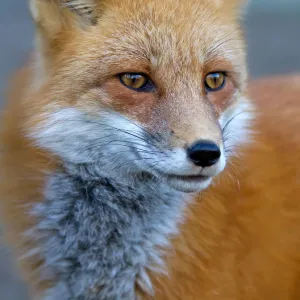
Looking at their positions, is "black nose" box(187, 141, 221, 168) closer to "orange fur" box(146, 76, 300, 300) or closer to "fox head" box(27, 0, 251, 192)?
"fox head" box(27, 0, 251, 192)

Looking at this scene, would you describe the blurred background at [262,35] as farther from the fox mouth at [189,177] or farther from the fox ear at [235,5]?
the fox mouth at [189,177]

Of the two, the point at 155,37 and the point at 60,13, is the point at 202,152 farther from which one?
the point at 60,13

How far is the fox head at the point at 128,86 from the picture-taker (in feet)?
9.53

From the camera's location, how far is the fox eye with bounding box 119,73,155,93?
298 centimetres

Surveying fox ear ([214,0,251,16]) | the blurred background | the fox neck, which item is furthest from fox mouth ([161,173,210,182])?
the blurred background

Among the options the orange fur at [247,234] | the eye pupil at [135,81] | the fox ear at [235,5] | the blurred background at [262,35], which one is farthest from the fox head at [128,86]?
the blurred background at [262,35]

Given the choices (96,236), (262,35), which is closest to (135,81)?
(96,236)

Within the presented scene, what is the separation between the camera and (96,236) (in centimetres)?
318

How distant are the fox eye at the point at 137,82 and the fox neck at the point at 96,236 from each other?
1.54 ft

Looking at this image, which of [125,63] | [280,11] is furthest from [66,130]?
[280,11]

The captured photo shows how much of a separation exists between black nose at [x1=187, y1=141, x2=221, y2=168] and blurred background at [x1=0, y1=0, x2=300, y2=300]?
6077 mm

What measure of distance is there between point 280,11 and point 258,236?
1129cm

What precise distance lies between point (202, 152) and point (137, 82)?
49cm

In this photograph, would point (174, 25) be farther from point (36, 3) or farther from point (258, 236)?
point (258, 236)
